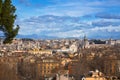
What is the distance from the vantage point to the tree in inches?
476

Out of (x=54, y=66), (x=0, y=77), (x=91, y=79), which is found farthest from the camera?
(x=54, y=66)

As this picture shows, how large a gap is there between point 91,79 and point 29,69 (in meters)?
34.3

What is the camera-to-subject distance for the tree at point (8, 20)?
1209 cm

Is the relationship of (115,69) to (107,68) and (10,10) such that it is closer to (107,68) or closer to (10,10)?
(107,68)

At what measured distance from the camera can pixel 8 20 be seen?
478 inches

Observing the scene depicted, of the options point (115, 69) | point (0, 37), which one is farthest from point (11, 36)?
point (115, 69)

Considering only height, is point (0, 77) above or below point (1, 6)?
below

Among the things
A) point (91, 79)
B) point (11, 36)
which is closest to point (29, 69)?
point (91, 79)

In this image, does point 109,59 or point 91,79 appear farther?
point 109,59

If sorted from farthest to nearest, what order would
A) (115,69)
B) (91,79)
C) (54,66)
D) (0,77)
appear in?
(54,66), (115,69), (91,79), (0,77)

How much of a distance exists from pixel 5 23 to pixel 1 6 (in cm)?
53

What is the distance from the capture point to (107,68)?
68.4 meters

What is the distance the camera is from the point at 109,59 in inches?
2876

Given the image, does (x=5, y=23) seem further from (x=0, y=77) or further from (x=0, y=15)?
(x=0, y=77)
